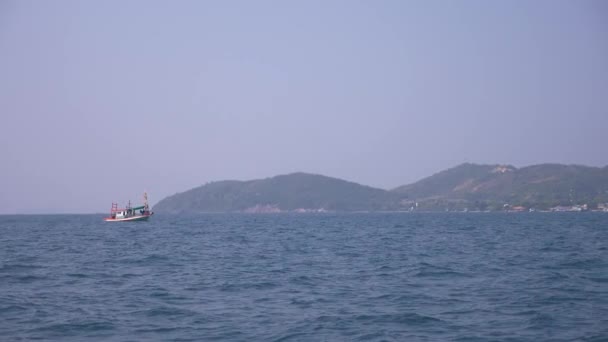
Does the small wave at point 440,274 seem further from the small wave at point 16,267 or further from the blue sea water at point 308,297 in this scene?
the small wave at point 16,267

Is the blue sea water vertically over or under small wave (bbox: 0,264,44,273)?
under

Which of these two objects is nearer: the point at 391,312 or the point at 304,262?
the point at 391,312

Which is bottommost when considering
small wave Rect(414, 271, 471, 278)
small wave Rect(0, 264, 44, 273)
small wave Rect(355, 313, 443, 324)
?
small wave Rect(355, 313, 443, 324)

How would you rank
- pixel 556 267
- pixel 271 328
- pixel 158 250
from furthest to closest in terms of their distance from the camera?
pixel 158 250, pixel 556 267, pixel 271 328

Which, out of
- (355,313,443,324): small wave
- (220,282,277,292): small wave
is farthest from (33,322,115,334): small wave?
(355,313,443,324): small wave

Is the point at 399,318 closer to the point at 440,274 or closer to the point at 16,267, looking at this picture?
the point at 440,274

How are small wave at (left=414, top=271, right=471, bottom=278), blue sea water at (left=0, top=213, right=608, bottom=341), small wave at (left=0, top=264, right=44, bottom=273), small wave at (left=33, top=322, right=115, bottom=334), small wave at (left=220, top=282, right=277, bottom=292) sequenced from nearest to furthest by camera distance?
blue sea water at (left=0, top=213, right=608, bottom=341) < small wave at (left=33, top=322, right=115, bottom=334) < small wave at (left=220, top=282, right=277, bottom=292) < small wave at (left=414, top=271, right=471, bottom=278) < small wave at (left=0, top=264, right=44, bottom=273)

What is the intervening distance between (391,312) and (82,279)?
1551 centimetres

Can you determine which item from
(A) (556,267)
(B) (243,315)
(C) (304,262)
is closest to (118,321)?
(B) (243,315)

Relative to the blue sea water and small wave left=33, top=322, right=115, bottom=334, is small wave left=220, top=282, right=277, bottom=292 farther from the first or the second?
small wave left=33, top=322, right=115, bottom=334

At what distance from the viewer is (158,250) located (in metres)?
47.1

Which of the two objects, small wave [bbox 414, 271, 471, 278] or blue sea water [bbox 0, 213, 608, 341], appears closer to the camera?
blue sea water [bbox 0, 213, 608, 341]

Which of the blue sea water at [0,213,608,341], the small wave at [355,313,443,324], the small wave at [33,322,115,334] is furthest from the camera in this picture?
the small wave at [355,313,443,324]

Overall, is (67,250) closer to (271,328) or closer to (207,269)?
(207,269)
